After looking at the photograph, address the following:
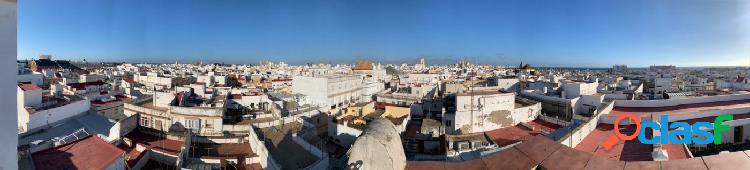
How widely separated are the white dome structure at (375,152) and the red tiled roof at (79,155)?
7.19 m

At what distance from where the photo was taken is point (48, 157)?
7727 mm

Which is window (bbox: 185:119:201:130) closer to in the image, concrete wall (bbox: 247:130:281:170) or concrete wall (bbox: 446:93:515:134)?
concrete wall (bbox: 247:130:281:170)

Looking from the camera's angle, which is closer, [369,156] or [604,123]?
[369,156]

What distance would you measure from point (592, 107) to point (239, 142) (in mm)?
20532

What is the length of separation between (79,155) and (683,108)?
20272mm

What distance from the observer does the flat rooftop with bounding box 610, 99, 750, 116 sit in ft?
45.7

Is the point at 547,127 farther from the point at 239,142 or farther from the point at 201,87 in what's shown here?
the point at 201,87

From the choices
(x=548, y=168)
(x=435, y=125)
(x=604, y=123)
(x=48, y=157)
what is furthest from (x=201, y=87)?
(x=548, y=168)

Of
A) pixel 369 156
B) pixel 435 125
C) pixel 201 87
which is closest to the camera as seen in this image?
pixel 369 156

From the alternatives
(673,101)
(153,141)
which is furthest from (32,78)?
(673,101)

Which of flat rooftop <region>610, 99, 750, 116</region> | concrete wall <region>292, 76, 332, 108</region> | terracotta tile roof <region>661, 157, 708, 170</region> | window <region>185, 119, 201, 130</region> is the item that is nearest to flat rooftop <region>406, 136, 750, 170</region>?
terracotta tile roof <region>661, 157, 708, 170</region>

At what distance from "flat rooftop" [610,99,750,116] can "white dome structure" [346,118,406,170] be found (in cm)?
1344

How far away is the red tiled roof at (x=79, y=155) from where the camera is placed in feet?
24.8

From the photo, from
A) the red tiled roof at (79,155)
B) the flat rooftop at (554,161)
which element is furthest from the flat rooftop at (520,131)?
the red tiled roof at (79,155)
